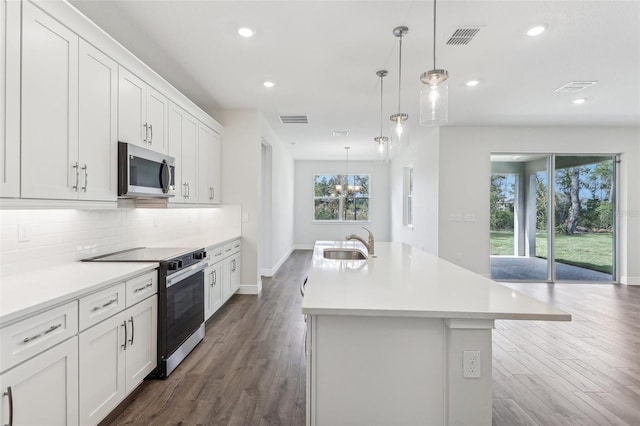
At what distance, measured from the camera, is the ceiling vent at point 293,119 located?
17.3 ft

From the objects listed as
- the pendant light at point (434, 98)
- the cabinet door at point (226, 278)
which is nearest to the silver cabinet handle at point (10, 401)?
the pendant light at point (434, 98)

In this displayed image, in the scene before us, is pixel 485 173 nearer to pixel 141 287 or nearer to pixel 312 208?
pixel 312 208

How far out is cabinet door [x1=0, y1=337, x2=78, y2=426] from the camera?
1.34m

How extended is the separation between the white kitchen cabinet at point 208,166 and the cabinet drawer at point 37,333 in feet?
8.32

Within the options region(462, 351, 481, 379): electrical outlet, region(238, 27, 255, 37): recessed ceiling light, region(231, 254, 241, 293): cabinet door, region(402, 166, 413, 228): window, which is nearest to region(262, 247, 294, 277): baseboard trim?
region(231, 254, 241, 293): cabinet door

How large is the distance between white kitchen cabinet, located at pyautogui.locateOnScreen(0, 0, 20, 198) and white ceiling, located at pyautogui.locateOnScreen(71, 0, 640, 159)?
36.1 inches

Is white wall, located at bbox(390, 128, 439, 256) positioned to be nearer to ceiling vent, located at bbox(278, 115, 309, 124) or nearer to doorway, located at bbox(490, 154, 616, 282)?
doorway, located at bbox(490, 154, 616, 282)

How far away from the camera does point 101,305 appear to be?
1.86m

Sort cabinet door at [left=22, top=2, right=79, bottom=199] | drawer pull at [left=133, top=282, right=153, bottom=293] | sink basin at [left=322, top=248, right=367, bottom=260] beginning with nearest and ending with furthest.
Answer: cabinet door at [left=22, top=2, right=79, bottom=199], drawer pull at [left=133, top=282, right=153, bottom=293], sink basin at [left=322, top=248, right=367, bottom=260]

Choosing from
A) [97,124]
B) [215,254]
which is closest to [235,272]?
[215,254]

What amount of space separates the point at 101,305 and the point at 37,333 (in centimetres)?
41

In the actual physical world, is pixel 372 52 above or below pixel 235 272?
above

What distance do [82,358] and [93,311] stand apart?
24cm

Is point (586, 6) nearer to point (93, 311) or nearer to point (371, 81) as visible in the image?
point (371, 81)
